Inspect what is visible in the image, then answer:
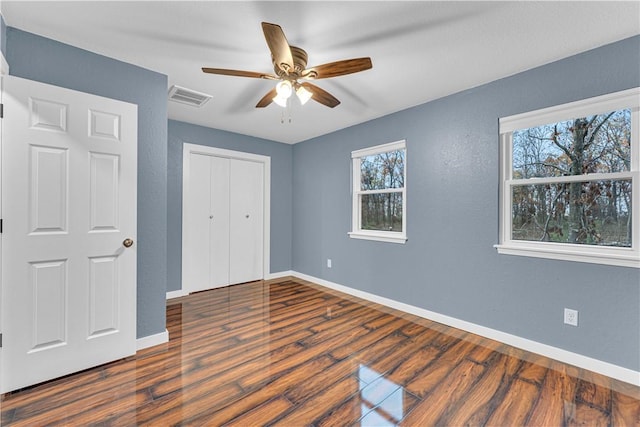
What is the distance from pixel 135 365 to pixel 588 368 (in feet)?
11.0

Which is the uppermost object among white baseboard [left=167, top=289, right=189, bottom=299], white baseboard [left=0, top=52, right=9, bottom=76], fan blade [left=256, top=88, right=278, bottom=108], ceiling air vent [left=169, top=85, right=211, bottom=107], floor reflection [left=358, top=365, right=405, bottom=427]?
ceiling air vent [left=169, top=85, right=211, bottom=107]

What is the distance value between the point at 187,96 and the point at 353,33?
190cm

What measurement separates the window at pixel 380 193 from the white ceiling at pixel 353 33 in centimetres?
104

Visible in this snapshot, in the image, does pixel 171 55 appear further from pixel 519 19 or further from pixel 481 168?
pixel 481 168

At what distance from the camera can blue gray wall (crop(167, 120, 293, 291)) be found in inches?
151

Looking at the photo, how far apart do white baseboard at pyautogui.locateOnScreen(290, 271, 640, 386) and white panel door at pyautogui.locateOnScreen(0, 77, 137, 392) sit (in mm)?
2687

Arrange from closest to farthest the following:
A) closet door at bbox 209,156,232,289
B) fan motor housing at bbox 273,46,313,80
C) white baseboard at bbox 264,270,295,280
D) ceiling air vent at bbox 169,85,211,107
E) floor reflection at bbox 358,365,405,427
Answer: floor reflection at bbox 358,365,405,427, fan motor housing at bbox 273,46,313,80, ceiling air vent at bbox 169,85,211,107, closet door at bbox 209,156,232,289, white baseboard at bbox 264,270,295,280

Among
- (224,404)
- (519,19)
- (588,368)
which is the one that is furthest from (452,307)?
(519,19)

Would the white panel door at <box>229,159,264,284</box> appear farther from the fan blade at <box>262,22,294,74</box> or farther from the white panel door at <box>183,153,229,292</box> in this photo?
the fan blade at <box>262,22,294,74</box>

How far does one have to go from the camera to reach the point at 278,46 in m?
1.65

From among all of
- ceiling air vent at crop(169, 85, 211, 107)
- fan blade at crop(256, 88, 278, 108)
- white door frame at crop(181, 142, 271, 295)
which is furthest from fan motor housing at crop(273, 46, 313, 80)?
white door frame at crop(181, 142, 271, 295)

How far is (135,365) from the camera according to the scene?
2.16 m

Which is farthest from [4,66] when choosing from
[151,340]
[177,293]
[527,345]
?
[527,345]

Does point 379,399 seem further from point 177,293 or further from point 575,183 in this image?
point 177,293
